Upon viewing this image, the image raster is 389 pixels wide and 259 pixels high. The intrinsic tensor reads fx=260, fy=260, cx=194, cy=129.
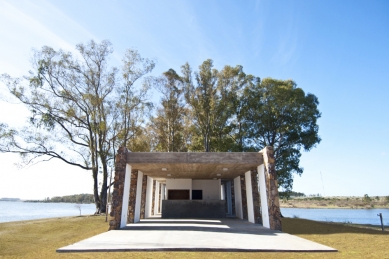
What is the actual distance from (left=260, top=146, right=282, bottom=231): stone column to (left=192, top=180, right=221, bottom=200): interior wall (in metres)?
8.42

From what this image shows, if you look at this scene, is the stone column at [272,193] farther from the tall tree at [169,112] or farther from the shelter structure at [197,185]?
the tall tree at [169,112]

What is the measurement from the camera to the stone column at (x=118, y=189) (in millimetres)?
9820

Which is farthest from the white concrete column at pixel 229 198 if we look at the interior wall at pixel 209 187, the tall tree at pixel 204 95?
the tall tree at pixel 204 95

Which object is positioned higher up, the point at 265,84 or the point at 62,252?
the point at 265,84

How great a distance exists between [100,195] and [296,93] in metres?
15.6

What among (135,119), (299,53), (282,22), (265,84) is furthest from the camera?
(135,119)

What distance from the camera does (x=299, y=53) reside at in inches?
481

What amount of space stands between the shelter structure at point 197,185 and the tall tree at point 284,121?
3.98 meters

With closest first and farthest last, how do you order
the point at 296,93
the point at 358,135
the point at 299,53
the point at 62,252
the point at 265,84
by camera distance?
the point at 62,252
the point at 299,53
the point at 358,135
the point at 296,93
the point at 265,84

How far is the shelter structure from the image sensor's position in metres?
10.0

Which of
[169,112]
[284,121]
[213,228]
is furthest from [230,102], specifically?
[213,228]

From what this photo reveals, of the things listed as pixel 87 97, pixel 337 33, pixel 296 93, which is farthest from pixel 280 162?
pixel 87 97

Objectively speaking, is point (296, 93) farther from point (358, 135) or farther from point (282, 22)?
point (282, 22)

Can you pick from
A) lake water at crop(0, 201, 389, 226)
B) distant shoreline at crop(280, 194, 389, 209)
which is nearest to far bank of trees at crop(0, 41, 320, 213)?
lake water at crop(0, 201, 389, 226)
